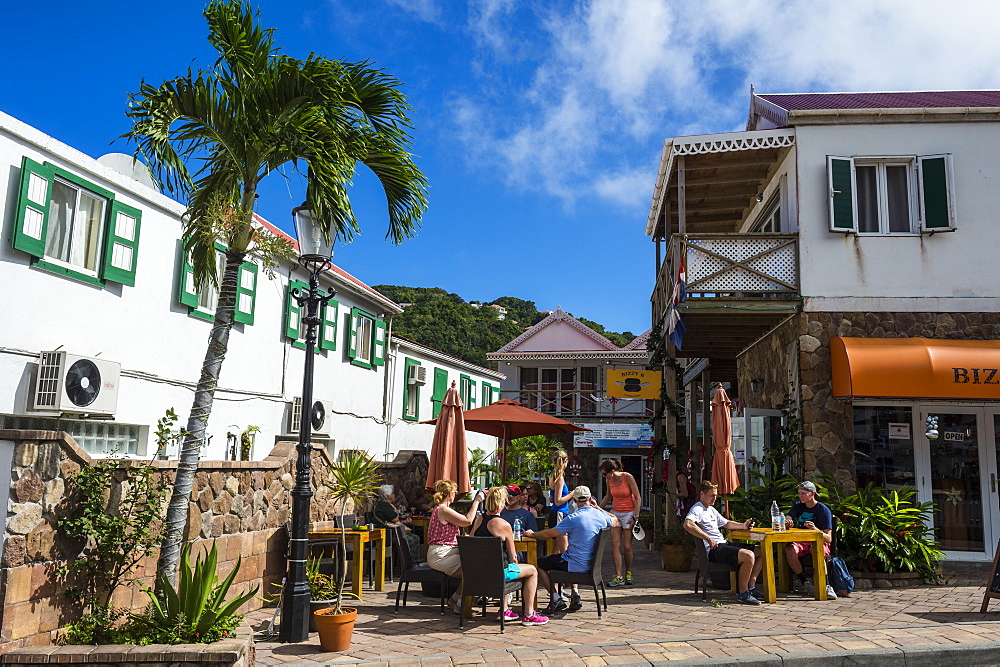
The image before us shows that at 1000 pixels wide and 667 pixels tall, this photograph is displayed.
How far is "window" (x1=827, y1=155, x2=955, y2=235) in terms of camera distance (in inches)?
442

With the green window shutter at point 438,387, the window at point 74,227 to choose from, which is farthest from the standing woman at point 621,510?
the green window shutter at point 438,387

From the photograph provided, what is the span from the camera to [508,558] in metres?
7.34

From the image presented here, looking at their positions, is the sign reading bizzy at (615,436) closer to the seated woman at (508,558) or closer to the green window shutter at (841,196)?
the green window shutter at (841,196)

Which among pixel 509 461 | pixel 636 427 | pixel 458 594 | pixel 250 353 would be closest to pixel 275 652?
pixel 458 594

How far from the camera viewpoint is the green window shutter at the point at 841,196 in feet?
37.0

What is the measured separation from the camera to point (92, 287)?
9.76m

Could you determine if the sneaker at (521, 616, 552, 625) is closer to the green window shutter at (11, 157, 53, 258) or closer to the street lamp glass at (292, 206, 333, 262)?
the street lamp glass at (292, 206, 333, 262)

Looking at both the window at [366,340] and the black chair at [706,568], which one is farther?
the window at [366,340]

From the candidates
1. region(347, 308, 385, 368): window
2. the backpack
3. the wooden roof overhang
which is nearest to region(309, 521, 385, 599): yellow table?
the backpack

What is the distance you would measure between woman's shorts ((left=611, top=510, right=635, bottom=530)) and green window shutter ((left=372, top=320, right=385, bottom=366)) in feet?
34.3

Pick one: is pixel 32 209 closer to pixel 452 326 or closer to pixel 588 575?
pixel 588 575

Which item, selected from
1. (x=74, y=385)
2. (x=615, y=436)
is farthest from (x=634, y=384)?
(x=615, y=436)

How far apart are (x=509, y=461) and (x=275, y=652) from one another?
1824cm

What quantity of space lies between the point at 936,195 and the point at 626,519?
666 cm
